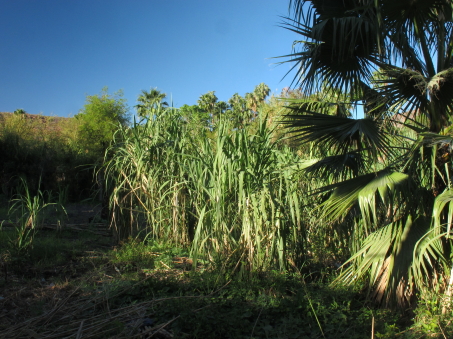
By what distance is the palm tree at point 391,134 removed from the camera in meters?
3.48

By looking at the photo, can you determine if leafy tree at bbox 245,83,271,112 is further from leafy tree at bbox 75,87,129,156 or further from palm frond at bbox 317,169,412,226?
palm frond at bbox 317,169,412,226

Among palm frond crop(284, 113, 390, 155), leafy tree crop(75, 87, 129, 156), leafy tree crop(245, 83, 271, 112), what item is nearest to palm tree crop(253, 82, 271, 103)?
leafy tree crop(245, 83, 271, 112)

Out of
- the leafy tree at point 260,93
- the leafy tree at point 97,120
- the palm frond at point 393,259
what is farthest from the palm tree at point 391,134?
the leafy tree at point 260,93

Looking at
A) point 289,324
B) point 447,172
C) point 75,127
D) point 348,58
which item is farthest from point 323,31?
point 75,127

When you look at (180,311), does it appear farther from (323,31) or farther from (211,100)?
(211,100)

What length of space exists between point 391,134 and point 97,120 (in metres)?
16.1

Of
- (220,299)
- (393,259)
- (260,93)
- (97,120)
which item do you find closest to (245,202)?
(220,299)

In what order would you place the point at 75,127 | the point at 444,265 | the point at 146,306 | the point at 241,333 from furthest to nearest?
1. the point at 75,127
2. the point at 444,265
3. the point at 146,306
4. the point at 241,333

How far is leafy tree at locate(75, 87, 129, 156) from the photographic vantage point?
56.9ft

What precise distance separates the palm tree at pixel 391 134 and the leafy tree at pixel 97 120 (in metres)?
14.3

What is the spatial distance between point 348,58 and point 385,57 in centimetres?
39

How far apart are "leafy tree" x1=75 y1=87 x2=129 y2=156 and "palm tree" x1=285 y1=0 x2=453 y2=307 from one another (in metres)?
14.3

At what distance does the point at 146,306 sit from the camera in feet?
10.6

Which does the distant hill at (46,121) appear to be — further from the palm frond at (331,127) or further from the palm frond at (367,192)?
the palm frond at (367,192)
